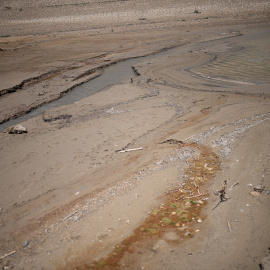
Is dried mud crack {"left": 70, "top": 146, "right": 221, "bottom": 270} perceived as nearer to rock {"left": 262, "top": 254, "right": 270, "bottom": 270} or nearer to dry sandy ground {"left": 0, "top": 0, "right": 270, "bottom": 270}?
dry sandy ground {"left": 0, "top": 0, "right": 270, "bottom": 270}

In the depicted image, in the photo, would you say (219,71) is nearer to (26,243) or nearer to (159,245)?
(159,245)

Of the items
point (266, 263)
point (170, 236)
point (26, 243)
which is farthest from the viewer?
point (26, 243)

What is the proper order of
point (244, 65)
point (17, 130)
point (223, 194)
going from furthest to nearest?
point (244, 65)
point (17, 130)
point (223, 194)

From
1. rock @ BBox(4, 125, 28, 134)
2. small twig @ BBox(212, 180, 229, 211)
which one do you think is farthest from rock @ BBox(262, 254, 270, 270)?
rock @ BBox(4, 125, 28, 134)

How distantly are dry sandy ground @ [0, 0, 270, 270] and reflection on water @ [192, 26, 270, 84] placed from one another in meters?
0.07

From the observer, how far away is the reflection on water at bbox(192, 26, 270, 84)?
30.4ft

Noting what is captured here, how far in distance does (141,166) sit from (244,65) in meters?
8.02

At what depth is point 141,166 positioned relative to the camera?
4836 millimetres

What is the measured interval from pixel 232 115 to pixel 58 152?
14.9ft

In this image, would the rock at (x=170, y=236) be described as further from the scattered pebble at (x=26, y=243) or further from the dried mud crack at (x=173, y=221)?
the scattered pebble at (x=26, y=243)

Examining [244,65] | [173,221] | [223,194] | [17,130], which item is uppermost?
[244,65]

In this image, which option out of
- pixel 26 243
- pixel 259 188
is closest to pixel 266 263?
pixel 259 188

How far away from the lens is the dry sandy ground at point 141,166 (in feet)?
10.3

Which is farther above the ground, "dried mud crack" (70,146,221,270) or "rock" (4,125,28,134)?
"rock" (4,125,28,134)
